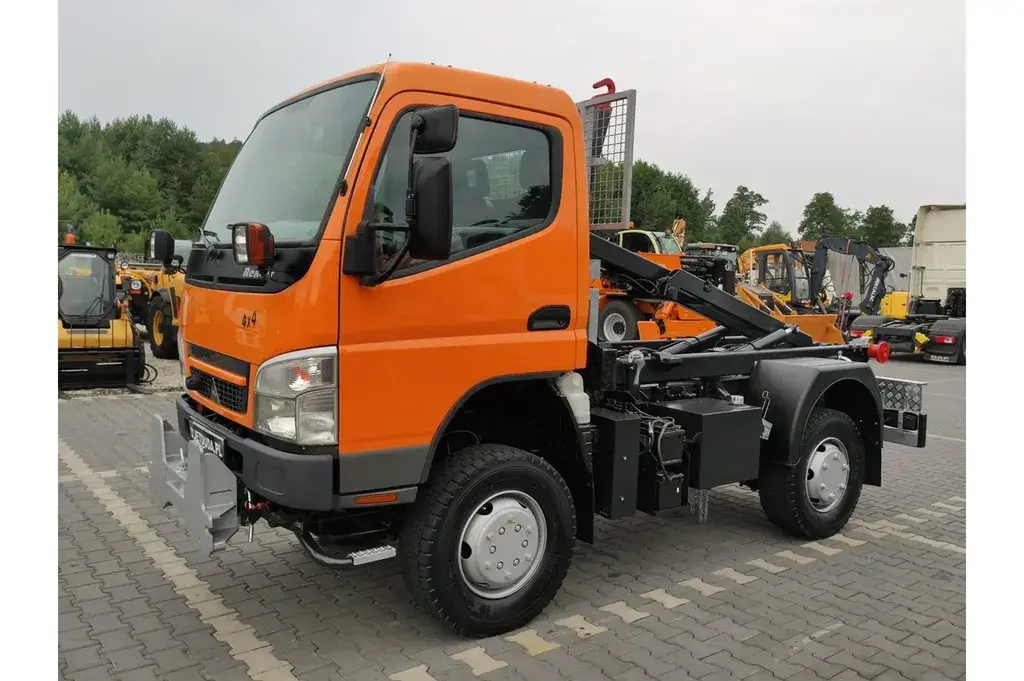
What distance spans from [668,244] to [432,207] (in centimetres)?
1565

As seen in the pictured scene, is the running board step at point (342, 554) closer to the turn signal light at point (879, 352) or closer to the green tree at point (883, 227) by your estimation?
the turn signal light at point (879, 352)

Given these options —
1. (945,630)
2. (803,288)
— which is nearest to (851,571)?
(945,630)

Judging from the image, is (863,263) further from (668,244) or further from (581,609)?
(581,609)

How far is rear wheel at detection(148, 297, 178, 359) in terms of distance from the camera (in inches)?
575

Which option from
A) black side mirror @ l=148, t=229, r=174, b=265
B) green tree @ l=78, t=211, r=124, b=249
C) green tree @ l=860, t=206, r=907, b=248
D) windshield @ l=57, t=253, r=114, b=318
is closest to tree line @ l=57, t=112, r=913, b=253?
green tree @ l=78, t=211, r=124, b=249

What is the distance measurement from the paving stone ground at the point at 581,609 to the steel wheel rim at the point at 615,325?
9.01 m

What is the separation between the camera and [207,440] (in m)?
3.83

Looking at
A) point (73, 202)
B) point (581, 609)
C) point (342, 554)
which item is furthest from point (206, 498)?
point (73, 202)

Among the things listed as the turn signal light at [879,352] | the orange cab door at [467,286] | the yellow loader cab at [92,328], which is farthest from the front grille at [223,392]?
the yellow loader cab at [92,328]

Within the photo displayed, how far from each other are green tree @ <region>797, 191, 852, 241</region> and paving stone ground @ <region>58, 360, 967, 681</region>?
98686 mm

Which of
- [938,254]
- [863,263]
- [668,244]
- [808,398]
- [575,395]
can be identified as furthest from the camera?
[863,263]

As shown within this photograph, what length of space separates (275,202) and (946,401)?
11.8 m

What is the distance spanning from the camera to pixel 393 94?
3420 millimetres

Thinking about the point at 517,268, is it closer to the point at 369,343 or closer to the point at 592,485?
the point at 369,343
